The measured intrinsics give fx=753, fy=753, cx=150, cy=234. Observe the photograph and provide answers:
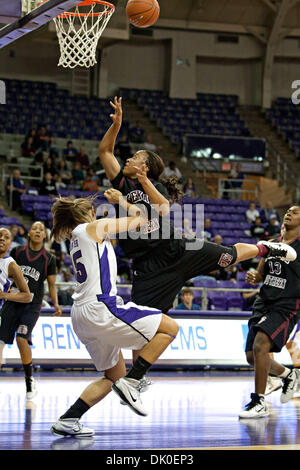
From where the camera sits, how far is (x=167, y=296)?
6.66m

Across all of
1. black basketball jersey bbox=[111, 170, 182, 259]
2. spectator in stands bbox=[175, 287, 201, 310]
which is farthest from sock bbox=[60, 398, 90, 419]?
spectator in stands bbox=[175, 287, 201, 310]

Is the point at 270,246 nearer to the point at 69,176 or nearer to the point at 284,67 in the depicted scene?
the point at 69,176

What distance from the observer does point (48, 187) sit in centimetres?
1927

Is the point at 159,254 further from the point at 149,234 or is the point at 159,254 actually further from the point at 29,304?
the point at 29,304

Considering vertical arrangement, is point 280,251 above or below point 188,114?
below

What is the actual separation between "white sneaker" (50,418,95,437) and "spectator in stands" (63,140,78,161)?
16.6 meters

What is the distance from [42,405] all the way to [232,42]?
945 inches

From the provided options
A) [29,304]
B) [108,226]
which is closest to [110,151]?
[108,226]

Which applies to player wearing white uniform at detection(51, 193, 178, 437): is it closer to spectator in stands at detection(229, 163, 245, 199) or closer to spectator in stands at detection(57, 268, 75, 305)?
spectator in stands at detection(57, 268, 75, 305)

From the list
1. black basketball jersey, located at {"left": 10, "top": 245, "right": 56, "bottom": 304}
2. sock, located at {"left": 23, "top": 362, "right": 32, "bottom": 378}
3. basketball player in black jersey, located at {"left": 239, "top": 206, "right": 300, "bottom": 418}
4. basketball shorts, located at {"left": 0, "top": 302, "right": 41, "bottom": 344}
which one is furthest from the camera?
black basketball jersey, located at {"left": 10, "top": 245, "right": 56, "bottom": 304}

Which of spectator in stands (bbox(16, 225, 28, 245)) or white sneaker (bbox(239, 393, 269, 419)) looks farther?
spectator in stands (bbox(16, 225, 28, 245))

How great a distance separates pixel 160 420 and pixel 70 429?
123 centimetres

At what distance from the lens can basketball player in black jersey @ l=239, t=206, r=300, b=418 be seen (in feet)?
23.8
